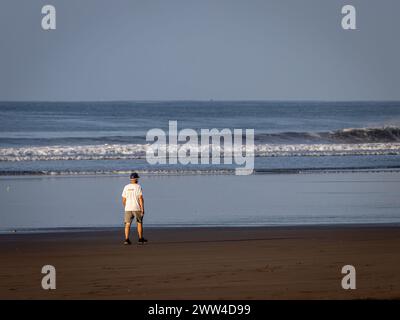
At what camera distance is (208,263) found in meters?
12.8

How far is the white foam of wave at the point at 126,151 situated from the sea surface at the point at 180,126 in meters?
0.04

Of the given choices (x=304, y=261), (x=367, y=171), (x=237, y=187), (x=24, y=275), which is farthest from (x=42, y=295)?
(x=367, y=171)

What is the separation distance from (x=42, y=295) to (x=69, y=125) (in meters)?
52.2

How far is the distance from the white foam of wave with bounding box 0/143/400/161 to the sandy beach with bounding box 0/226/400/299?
18479 mm

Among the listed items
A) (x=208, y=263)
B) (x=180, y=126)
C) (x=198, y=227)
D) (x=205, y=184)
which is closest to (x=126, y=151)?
(x=205, y=184)

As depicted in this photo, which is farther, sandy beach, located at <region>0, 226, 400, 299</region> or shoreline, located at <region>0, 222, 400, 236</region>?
shoreline, located at <region>0, 222, 400, 236</region>

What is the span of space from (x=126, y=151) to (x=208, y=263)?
2503 centimetres

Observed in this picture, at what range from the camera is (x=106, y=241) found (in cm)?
1502

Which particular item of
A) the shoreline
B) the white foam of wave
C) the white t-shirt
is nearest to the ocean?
the white foam of wave

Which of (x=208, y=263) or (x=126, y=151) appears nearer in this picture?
(x=208, y=263)

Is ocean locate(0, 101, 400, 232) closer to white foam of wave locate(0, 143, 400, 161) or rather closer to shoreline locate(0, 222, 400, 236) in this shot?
white foam of wave locate(0, 143, 400, 161)

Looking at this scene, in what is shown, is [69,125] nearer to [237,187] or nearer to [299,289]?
[237,187]

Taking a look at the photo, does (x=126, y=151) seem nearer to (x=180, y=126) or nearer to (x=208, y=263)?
(x=208, y=263)

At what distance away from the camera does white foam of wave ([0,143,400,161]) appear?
34625 mm
